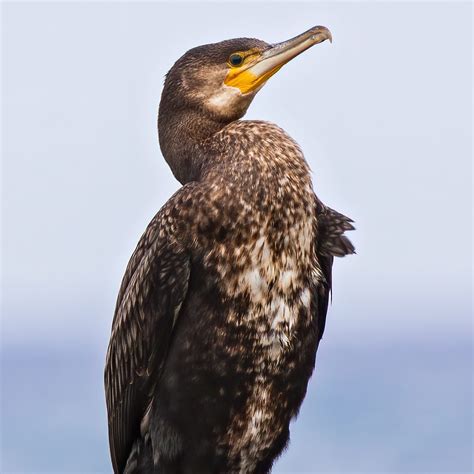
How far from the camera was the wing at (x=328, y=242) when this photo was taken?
6.57 metres

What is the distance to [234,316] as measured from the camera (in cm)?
628

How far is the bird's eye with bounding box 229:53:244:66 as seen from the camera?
6.83 meters

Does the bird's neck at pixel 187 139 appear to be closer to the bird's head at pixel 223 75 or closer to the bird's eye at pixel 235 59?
the bird's head at pixel 223 75

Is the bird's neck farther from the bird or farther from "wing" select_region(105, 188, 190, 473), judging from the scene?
"wing" select_region(105, 188, 190, 473)

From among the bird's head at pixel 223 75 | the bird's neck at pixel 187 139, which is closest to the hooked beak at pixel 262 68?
the bird's head at pixel 223 75

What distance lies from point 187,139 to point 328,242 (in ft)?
2.59

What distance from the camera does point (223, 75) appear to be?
6816mm

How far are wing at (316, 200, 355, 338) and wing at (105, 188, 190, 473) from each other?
634 millimetres

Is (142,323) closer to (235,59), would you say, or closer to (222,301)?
(222,301)

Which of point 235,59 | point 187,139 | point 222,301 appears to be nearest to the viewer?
point 222,301

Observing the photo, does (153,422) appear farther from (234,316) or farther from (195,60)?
(195,60)

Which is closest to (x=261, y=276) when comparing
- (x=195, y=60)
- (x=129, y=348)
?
(x=129, y=348)

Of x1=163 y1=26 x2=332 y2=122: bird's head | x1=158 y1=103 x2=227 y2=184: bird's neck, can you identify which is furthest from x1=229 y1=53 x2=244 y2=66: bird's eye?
x1=158 y1=103 x2=227 y2=184: bird's neck

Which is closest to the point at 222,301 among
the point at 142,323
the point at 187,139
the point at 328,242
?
the point at 142,323
